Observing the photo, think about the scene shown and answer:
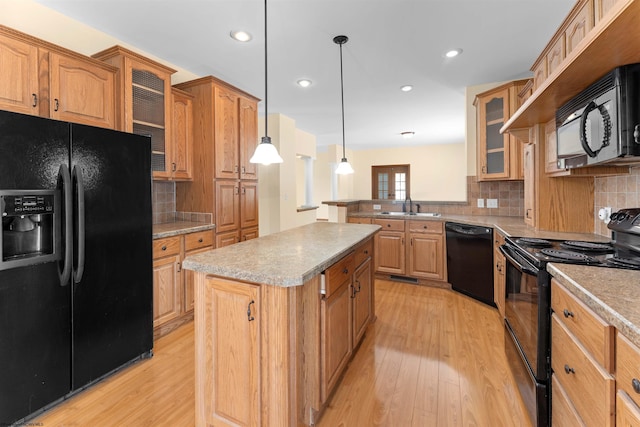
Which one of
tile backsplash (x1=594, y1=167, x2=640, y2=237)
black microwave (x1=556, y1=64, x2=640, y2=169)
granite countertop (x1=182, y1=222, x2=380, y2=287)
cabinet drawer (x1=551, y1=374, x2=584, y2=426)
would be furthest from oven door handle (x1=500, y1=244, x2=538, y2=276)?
granite countertop (x1=182, y1=222, x2=380, y2=287)

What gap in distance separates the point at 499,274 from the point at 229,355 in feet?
7.93

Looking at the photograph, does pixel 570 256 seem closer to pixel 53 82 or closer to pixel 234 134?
pixel 234 134

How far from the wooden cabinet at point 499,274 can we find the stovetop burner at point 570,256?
2.83 ft

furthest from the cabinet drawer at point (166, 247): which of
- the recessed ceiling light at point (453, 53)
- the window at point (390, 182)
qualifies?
the window at point (390, 182)

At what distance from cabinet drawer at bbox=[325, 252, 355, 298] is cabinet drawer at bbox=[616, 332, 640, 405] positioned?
1068mm

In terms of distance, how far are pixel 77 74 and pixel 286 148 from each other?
341cm

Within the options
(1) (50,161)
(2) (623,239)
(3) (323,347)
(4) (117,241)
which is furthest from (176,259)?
(2) (623,239)

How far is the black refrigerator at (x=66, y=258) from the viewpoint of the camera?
1498mm

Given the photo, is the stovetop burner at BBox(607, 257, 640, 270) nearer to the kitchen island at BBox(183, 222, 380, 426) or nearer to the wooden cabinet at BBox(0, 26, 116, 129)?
the kitchen island at BBox(183, 222, 380, 426)

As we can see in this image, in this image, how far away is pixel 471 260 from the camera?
Answer: 3230 mm

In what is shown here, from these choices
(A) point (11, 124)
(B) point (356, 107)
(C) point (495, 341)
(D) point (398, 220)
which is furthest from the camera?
(B) point (356, 107)

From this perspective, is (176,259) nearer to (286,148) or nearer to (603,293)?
(603,293)

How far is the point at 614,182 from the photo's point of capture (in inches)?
81.7

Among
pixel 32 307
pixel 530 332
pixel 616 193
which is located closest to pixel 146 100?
pixel 32 307
